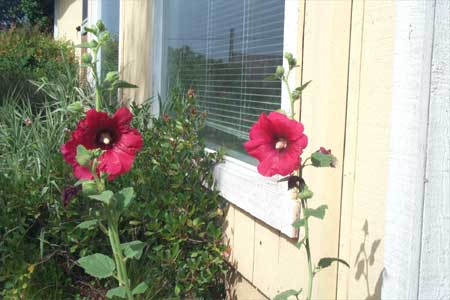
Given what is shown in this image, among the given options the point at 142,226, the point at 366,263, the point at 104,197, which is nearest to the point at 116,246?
the point at 104,197

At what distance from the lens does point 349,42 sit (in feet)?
5.61

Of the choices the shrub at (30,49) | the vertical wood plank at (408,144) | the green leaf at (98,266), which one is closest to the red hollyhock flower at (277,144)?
the vertical wood plank at (408,144)

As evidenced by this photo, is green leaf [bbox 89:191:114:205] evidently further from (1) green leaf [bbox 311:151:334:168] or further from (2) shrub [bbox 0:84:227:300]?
(2) shrub [bbox 0:84:227:300]

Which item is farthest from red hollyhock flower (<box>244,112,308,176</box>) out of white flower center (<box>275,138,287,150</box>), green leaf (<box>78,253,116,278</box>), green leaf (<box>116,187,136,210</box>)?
green leaf (<box>78,253,116,278</box>)

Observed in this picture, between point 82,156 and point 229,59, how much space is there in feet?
5.53

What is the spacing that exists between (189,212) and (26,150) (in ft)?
4.45

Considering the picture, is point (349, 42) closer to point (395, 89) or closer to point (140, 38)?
point (395, 89)

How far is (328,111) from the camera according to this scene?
178 cm

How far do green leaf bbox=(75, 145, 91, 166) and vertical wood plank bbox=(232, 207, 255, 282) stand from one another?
4.11ft

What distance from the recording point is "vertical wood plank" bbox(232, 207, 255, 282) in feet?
8.23

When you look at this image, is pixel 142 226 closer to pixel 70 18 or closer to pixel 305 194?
pixel 305 194

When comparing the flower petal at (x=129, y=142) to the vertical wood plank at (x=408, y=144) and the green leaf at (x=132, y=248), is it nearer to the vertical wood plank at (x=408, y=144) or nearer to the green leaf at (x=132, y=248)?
the green leaf at (x=132, y=248)

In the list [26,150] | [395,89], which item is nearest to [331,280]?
[395,89]

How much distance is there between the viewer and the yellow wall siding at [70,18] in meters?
10.6
